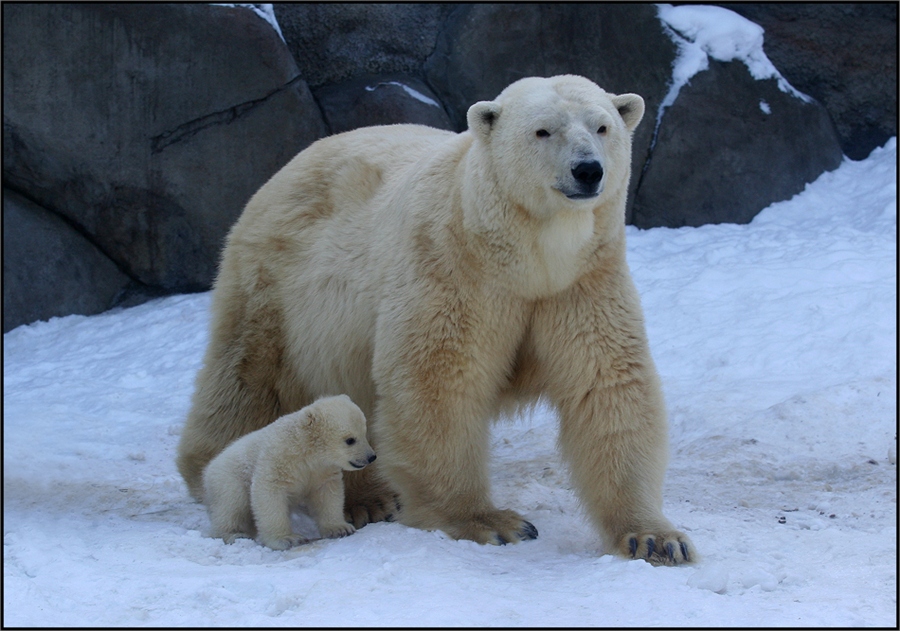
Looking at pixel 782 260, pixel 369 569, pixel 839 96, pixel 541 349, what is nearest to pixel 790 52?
pixel 839 96

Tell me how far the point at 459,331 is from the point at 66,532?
175cm

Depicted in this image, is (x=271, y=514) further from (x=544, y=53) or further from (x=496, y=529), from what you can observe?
(x=544, y=53)

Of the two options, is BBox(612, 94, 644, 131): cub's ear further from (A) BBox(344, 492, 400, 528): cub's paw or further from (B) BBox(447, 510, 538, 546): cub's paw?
(A) BBox(344, 492, 400, 528): cub's paw

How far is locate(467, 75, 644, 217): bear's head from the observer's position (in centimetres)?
364

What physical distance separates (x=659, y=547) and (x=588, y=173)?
1.32 meters

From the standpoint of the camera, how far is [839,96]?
31.8 ft

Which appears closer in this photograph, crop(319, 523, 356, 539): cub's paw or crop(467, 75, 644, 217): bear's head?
crop(467, 75, 644, 217): bear's head

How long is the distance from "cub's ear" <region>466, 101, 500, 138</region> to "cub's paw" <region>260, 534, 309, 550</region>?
168 cm

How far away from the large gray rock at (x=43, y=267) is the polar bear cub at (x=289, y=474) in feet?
16.2

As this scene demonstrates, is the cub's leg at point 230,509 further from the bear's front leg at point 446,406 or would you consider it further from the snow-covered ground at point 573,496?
the bear's front leg at point 446,406

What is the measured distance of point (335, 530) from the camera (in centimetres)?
403

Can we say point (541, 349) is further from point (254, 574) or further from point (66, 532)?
point (66, 532)

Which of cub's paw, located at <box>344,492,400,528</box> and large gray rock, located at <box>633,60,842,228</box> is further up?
large gray rock, located at <box>633,60,842,228</box>

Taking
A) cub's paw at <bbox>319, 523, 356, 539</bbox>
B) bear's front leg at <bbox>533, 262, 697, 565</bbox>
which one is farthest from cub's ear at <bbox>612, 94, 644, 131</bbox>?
cub's paw at <bbox>319, 523, 356, 539</bbox>
